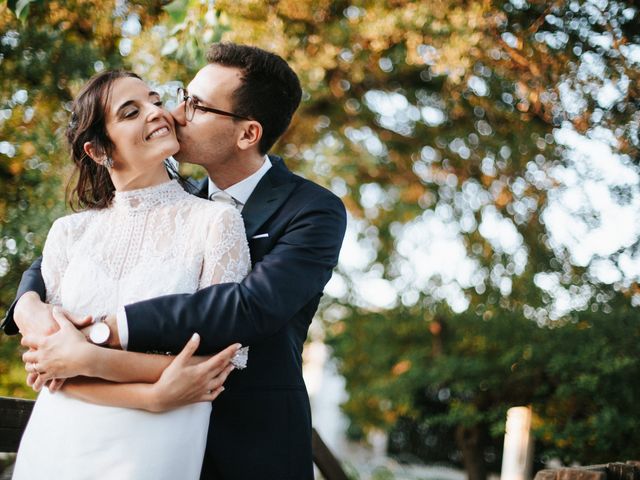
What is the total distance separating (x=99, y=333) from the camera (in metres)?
1.90

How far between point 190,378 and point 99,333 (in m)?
0.27

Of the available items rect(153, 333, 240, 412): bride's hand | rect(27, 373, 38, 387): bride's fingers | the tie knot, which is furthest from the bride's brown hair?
rect(153, 333, 240, 412): bride's hand

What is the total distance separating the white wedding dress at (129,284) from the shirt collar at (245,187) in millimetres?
270

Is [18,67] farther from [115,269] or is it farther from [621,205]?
[621,205]

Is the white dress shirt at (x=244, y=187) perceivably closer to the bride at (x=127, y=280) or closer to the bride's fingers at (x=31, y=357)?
the bride at (x=127, y=280)

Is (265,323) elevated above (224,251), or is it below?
below

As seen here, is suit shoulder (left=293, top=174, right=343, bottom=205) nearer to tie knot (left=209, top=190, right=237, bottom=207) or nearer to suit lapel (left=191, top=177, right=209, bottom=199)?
tie knot (left=209, top=190, right=237, bottom=207)

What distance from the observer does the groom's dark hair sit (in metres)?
2.49

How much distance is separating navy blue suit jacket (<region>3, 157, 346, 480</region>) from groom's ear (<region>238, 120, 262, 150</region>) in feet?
0.54

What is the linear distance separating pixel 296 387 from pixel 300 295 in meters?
0.36

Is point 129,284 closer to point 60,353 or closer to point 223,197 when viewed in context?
point 60,353

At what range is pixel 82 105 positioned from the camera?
2.23m

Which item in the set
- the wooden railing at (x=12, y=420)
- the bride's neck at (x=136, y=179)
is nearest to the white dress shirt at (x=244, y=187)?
the bride's neck at (x=136, y=179)

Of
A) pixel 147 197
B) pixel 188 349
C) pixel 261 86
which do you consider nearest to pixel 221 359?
pixel 188 349
